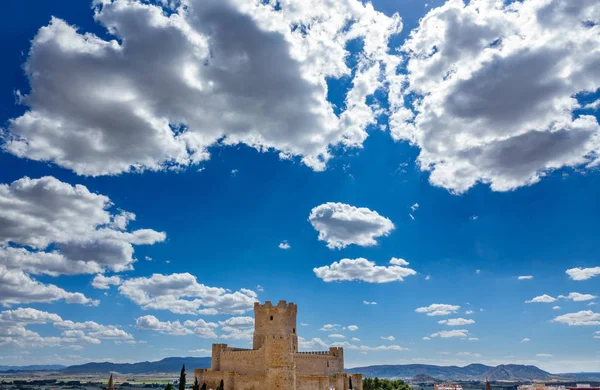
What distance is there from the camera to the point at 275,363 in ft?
204

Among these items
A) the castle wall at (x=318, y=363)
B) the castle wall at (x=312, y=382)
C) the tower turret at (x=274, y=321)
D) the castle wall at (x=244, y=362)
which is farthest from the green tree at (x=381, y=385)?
the castle wall at (x=244, y=362)

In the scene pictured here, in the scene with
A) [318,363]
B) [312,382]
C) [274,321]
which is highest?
[274,321]

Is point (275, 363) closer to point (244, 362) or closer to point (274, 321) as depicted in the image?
point (244, 362)

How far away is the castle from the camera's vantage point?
6219 centimetres

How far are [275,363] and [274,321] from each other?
9600 mm

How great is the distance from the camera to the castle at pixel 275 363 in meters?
62.2

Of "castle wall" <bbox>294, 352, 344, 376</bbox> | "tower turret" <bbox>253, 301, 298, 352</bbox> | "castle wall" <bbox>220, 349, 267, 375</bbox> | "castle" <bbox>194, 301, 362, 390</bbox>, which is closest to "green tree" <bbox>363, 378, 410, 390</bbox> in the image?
"castle wall" <bbox>294, 352, 344, 376</bbox>

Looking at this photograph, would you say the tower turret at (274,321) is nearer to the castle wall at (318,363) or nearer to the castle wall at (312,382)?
the castle wall at (318,363)

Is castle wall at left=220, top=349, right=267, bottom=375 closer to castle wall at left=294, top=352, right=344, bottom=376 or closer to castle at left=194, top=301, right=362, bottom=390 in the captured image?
castle at left=194, top=301, right=362, bottom=390

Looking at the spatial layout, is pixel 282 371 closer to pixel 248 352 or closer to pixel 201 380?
pixel 248 352

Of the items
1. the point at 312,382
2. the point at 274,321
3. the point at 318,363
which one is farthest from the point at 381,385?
the point at 274,321

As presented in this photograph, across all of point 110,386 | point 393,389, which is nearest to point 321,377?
point 393,389

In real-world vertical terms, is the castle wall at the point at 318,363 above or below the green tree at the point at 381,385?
above

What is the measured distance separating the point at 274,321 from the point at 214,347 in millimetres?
9940
